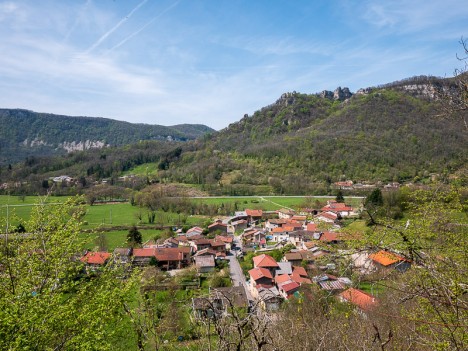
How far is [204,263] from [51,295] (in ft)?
70.4

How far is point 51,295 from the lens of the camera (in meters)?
5.10

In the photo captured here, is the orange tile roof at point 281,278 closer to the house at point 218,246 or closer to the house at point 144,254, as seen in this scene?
the house at point 218,246

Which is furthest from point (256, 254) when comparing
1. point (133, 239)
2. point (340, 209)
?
point (340, 209)

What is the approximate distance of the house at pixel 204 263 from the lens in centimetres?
2528

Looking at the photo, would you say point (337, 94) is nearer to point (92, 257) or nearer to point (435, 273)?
point (92, 257)

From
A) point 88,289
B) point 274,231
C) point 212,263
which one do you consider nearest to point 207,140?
point 274,231

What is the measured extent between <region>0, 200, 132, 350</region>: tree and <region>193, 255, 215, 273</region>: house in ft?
61.7

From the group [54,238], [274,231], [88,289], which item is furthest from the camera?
[274,231]

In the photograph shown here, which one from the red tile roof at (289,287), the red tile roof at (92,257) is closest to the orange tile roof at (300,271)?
the red tile roof at (289,287)

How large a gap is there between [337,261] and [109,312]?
Result: 412cm

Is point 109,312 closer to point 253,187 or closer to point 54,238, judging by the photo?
point 54,238

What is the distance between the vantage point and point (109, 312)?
17.7ft

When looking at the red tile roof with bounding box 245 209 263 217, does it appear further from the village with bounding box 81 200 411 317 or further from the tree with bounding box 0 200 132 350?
the tree with bounding box 0 200 132 350

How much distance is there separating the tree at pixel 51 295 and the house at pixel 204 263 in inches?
740
